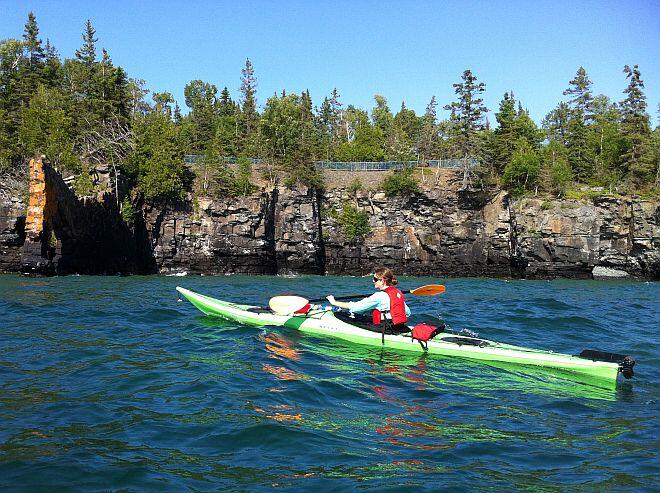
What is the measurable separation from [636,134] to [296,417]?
161ft

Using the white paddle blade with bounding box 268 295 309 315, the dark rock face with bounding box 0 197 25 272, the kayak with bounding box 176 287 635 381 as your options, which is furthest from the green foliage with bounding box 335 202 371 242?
the white paddle blade with bounding box 268 295 309 315

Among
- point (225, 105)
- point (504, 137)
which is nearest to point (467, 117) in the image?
point (504, 137)

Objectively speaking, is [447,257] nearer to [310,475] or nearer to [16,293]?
[16,293]

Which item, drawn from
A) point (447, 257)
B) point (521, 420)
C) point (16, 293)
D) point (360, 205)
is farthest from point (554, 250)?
point (521, 420)

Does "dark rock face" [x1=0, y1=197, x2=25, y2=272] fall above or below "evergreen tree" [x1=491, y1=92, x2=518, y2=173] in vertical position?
below

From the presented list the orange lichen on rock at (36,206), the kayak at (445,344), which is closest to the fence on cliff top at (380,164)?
the orange lichen on rock at (36,206)

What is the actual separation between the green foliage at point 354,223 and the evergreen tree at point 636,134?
71.6ft

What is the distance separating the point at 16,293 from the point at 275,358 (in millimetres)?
14706

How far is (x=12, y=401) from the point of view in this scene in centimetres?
700

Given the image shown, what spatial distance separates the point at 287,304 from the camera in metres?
12.8

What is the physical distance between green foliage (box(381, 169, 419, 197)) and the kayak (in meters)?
33.1

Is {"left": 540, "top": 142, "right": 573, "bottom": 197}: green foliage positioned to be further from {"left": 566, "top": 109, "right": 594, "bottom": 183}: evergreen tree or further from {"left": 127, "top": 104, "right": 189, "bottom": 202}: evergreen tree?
{"left": 127, "top": 104, "right": 189, "bottom": 202}: evergreen tree

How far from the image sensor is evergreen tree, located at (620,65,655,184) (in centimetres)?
4566

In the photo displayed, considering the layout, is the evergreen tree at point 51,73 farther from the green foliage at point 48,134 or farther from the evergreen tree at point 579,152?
the evergreen tree at point 579,152
